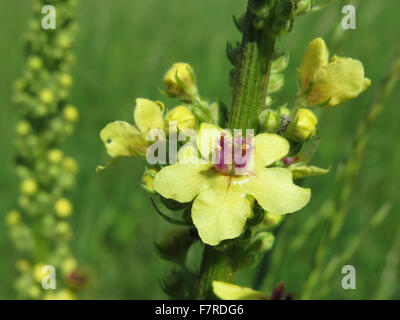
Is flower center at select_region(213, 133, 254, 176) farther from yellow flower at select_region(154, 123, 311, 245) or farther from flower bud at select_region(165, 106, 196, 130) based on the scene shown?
flower bud at select_region(165, 106, 196, 130)

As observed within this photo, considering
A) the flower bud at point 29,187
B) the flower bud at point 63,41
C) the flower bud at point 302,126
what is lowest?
the flower bud at point 29,187

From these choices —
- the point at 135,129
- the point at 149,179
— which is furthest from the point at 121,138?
the point at 149,179

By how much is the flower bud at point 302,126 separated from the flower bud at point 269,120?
0.21 feet

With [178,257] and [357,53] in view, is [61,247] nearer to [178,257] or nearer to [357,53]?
[178,257]

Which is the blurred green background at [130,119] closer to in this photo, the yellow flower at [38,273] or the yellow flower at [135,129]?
the yellow flower at [38,273]

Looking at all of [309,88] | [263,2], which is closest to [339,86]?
[309,88]

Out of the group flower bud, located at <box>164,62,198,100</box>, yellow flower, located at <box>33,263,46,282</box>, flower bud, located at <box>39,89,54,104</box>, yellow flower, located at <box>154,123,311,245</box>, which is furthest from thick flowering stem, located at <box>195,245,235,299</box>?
flower bud, located at <box>39,89,54,104</box>

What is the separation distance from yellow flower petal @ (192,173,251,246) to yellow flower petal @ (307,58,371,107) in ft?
1.52

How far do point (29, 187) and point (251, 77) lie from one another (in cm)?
204

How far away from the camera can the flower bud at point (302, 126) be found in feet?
4.79

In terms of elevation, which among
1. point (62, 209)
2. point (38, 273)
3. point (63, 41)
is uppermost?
point (63, 41)

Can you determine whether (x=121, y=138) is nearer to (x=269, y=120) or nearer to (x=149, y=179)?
(x=149, y=179)

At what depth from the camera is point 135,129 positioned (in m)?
1.59

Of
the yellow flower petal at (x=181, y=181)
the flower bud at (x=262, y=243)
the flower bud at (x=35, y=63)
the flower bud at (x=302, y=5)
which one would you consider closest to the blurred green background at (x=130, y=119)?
the flower bud at (x=262, y=243)
